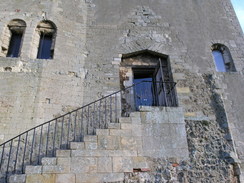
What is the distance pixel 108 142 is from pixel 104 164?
0.46m

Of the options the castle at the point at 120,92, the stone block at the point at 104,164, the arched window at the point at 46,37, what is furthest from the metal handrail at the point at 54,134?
the arched window at the point at 46,37

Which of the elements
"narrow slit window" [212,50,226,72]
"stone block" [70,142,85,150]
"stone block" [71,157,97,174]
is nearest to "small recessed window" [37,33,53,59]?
"stone block" [70,142,85,150]

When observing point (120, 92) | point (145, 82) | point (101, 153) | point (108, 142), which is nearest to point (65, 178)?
point (101, 153)

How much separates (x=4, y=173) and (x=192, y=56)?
6355 mm

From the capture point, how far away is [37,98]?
5.91m

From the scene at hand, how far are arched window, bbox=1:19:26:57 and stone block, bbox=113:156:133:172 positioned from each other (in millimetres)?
4737

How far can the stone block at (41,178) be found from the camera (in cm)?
394

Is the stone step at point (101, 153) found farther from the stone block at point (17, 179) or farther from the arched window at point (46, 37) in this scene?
the arched window at point (46, 37)

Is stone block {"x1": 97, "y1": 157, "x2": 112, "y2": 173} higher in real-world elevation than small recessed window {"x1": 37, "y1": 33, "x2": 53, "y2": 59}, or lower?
lower

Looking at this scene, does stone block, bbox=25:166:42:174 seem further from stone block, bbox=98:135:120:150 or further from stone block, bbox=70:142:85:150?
stone block, bbox=98:135:120:150

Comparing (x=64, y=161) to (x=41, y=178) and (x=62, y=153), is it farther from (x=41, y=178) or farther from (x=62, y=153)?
(x=41, y=178)

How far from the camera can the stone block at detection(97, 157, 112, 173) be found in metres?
4.36

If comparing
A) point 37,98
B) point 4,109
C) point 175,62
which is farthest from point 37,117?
point 175,62

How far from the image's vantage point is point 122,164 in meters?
4.51
